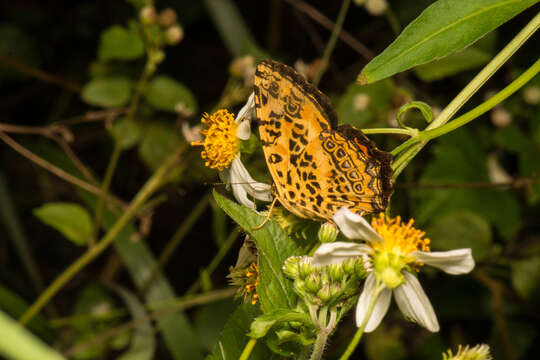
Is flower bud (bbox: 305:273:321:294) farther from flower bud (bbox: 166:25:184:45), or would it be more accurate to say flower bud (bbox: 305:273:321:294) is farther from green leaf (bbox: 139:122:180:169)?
green leaf (bbox: 139:122:180:169)

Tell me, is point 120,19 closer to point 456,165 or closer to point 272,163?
point 456,165

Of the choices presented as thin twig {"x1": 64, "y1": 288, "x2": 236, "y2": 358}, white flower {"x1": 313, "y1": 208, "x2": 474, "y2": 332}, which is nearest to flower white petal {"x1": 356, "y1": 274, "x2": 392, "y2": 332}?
white flower {"x1": 313, "y1": 208, "x2": 474, "y2": 332}

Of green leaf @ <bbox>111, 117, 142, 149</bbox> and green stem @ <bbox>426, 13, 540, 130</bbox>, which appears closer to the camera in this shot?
green stem @ <bbox>426, 13, 540, 130</bbox>

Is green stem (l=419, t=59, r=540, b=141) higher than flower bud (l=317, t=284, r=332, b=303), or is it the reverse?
green stem (l=419, t=59, r=540, b=141)

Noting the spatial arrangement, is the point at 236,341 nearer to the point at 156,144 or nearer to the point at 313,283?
the point at 313,283

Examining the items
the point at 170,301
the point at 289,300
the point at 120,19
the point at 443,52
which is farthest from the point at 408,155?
the point at 120,19

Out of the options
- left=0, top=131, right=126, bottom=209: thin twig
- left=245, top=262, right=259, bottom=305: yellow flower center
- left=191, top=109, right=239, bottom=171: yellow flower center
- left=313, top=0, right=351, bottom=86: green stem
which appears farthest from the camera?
left=0, top=131, right=126, bottom=209: thin twig
